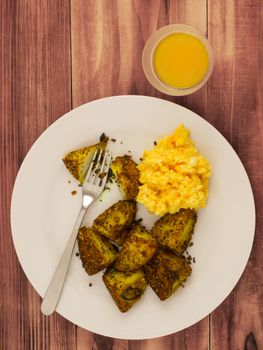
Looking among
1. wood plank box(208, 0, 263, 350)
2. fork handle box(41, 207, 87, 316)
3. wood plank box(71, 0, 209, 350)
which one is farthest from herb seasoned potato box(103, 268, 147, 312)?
wood plank box(71, 0, 209, 350)

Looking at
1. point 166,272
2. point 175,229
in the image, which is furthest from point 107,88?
point 166,272

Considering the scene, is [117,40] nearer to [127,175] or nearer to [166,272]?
[127,175]

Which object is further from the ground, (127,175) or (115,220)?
(127,175)

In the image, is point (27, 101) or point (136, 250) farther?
point (27, 101)

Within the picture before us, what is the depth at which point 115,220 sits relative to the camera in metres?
1.51

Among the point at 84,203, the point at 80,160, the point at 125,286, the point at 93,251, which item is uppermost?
the point at 80,160

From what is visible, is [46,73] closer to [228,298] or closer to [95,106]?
[95,106]

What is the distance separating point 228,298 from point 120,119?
64 centimetres

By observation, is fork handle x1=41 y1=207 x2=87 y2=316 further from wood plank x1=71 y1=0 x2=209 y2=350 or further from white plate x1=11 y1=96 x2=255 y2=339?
wood plank x1=71 y1=0 x2=209 y2=350

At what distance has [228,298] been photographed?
5.31 ft

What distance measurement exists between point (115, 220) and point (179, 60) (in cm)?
50

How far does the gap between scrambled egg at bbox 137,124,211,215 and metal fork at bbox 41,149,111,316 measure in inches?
5.1

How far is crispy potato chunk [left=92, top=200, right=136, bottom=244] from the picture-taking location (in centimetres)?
152

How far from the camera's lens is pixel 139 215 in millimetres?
1575
